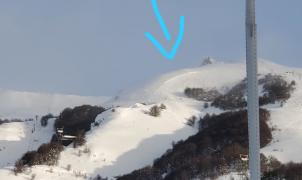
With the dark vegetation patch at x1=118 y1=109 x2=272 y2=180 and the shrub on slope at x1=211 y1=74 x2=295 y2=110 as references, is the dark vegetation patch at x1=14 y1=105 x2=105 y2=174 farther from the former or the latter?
the shrub on slope at x1=211 y1=74 x2=295 y2=110

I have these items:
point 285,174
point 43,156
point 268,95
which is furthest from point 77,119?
point 285,174

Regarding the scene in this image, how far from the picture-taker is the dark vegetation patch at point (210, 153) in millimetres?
30734

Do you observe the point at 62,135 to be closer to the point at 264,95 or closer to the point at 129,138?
the point at 129,138

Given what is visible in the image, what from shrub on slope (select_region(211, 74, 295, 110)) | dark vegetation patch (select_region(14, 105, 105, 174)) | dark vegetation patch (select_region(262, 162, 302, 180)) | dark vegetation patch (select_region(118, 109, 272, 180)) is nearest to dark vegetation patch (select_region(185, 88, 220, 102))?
shrub on slope (select_region(211, 74, 295, 110))

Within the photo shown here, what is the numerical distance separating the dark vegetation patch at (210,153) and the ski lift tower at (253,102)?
20807 mm

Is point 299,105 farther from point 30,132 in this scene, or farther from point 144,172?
point 30,132

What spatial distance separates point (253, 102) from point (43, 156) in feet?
101

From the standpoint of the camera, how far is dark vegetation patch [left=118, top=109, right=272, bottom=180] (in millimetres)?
30734

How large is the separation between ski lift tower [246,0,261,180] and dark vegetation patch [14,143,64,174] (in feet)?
89.7

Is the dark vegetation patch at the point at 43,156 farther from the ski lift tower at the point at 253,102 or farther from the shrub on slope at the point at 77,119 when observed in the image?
the ski lift tower at the point at 253,102

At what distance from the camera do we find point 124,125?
46.8 metres

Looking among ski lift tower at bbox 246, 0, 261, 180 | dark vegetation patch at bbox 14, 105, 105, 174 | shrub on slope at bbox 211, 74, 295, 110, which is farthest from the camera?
shrub on slope at bbox 211, 74, 295, 110

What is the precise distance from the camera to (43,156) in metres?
37.1

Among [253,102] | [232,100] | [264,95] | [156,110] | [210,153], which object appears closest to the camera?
[253,102]
